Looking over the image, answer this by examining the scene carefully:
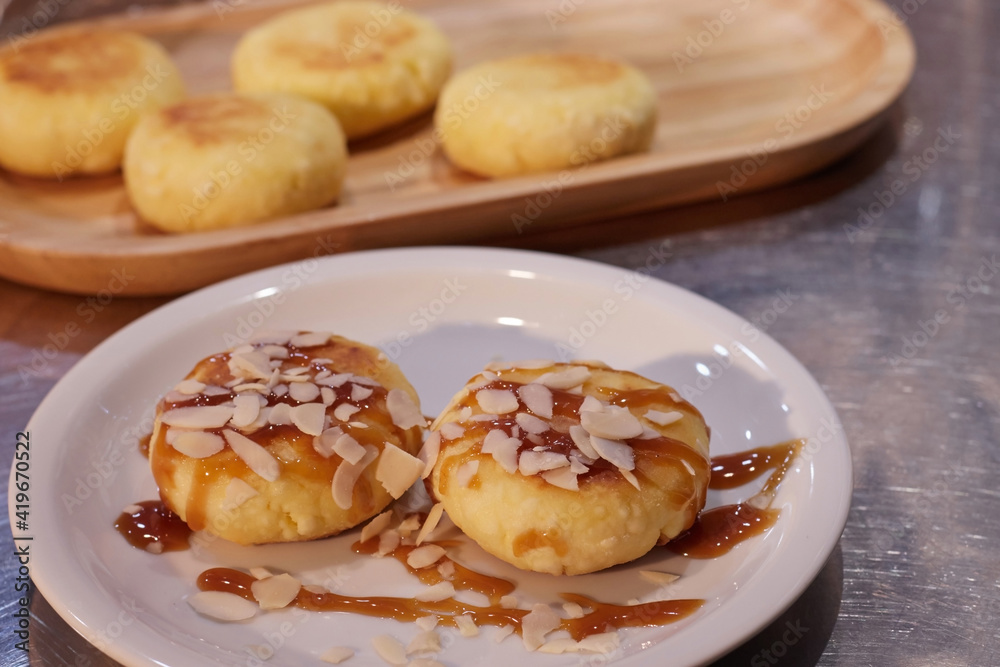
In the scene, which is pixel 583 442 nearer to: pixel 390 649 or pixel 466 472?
pixel 466 472

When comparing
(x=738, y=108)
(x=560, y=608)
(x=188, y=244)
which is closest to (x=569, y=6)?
(x=738, y=108)

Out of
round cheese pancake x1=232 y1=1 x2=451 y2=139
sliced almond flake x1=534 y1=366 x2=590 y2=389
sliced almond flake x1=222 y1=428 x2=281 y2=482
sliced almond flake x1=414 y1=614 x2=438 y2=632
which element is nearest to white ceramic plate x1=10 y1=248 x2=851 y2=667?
sliced almond flake x1=414 y1=614 x2=438 y2=632

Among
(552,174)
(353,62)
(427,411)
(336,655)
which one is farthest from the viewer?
(353,62)

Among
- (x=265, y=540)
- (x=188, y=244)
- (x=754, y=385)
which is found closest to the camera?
(x=265, y=540)

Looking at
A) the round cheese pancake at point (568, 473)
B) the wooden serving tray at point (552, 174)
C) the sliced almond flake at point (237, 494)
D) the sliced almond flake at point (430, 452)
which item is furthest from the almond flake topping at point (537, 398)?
the wooden serving tray at point (552, 174)

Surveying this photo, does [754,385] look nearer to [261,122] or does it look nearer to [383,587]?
[383,587]

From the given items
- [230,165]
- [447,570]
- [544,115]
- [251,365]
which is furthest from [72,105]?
[447,570]
